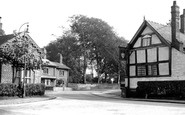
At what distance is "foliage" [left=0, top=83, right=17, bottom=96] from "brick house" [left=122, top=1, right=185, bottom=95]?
1482cm

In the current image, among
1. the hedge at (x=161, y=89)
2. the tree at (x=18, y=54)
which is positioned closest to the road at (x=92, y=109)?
the hedge at (x=161, y=89)

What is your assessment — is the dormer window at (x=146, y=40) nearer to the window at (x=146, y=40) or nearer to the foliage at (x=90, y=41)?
the window at (x=146, y=40)

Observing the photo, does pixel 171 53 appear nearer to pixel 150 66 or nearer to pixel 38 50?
pixel 150 66

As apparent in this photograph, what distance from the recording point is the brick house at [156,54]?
29.9 m

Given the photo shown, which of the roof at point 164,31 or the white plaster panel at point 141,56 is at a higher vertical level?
the roof at point 164,31

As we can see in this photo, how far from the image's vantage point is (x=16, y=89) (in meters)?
28.0

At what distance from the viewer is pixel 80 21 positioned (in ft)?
225

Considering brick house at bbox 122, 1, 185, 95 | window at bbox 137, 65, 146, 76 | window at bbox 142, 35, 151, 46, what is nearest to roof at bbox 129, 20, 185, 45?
brick house at bbox 122, 1, 185, 95

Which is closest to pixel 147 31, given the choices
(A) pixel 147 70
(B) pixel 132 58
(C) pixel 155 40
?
(C) pixel 155 40

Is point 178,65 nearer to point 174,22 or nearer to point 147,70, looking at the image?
point 147,70

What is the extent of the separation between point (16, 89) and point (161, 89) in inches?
645

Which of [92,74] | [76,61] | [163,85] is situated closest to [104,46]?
[76,61]

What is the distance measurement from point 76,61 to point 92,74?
1275 cm

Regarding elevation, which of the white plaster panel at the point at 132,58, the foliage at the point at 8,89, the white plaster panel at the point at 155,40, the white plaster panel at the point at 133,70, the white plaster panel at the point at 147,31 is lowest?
the foliage at the point at 8,89
